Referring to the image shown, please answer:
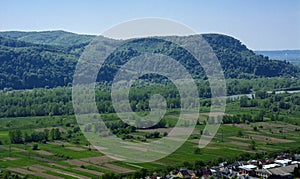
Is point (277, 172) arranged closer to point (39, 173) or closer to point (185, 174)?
point (185, 174)

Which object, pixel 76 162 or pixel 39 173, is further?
pixel 76 162

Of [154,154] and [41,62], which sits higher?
[41,62]

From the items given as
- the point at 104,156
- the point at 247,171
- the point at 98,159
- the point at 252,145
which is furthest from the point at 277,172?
the point at 104,156

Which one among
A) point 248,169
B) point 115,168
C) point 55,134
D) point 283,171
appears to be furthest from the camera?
point 55,134

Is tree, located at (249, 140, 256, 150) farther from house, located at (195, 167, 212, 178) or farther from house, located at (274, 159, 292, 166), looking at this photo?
house, located at (195, 167, 212, 178)

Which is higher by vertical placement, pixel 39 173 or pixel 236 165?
pixel 236 165

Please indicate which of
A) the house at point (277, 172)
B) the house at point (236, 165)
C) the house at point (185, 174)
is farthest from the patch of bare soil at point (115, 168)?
the house at point (277, 172)

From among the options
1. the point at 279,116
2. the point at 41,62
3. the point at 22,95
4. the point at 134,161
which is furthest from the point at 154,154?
the point at 41,62

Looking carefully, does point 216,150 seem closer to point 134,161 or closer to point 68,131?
point 134,161
